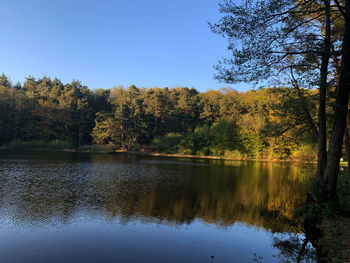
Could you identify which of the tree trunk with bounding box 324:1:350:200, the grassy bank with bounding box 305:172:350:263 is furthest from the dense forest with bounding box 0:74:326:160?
the tree trunk with bounding box 324:1:350:200

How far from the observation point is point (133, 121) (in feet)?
165

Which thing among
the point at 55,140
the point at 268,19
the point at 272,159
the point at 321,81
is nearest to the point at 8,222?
the point at 268,19

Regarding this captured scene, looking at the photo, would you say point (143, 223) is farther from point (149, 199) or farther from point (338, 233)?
point (338, 233)

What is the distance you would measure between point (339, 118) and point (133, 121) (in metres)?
44.9

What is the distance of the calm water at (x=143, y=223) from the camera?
6129 mm

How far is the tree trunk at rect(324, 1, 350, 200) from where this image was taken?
661 cm

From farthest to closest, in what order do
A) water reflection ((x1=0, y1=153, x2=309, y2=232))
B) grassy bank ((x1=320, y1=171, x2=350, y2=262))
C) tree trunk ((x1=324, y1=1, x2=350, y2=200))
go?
water reflection ((x1=0, y1=153, x2=309, y2=232)) → tree trunk ((x1=324, y1=1, x2=350, y2=200)) → grassy bank ((x1=320, y1=171, x2=350, y2=262))

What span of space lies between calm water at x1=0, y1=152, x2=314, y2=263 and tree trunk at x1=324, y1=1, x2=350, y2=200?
1793 mm

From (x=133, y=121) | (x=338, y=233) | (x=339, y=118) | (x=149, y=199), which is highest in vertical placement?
(x=133, y=121)

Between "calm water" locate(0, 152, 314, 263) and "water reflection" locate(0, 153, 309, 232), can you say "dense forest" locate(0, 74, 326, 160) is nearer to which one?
A: "water reflection" locate(0, 153, 309, 232)

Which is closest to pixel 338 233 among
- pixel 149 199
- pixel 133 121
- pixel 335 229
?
pixel 335 229

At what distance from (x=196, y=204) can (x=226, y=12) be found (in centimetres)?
742

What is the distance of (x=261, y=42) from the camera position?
279 inches

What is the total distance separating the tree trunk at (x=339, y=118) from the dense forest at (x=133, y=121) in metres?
30.4
